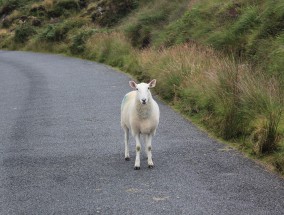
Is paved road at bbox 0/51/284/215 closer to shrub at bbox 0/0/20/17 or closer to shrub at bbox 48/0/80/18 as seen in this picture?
shrub at bbox 48/0/80/18

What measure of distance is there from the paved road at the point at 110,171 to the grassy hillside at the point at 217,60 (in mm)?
502

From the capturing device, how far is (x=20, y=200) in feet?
22.7

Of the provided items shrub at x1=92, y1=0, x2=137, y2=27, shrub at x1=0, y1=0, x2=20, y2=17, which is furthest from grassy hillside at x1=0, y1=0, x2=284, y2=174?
shrub at x1=0, y1=0, x2=20, y2=17

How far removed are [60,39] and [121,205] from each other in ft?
98.4

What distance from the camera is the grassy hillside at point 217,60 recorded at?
30.2 ft

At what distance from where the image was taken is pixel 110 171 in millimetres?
8070

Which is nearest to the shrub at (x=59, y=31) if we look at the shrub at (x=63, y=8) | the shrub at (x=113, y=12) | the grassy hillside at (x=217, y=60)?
the shrub at (x=113, y=12)

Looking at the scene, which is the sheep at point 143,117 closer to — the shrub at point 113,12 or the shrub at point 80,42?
the shrub at point 80,42

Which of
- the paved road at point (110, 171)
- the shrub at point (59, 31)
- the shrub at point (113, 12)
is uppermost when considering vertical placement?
the shrub at point (113, 12)

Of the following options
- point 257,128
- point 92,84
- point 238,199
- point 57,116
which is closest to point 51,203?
point 238,199

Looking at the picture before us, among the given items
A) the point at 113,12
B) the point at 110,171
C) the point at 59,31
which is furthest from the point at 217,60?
the point at 59,31

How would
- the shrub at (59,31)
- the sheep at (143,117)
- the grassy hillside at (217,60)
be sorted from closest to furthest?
the sheep at (143,117)
the grassy hillside at (217,60)
the shrub at (59,31)

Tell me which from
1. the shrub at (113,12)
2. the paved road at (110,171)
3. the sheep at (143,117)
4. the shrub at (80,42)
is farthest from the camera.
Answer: the shrub at (113,12)

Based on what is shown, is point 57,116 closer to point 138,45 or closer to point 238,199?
point 238,199
